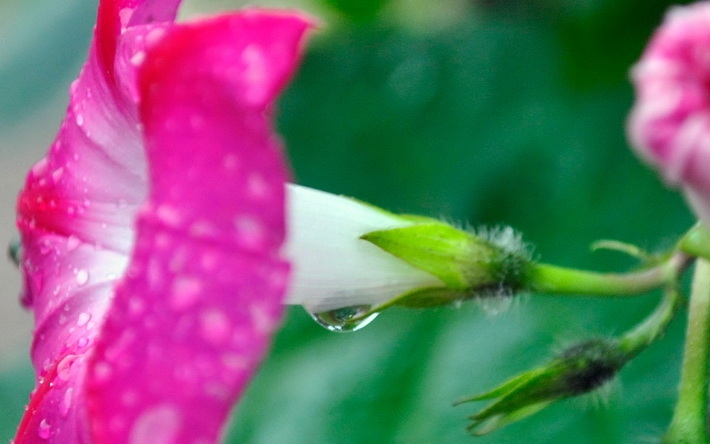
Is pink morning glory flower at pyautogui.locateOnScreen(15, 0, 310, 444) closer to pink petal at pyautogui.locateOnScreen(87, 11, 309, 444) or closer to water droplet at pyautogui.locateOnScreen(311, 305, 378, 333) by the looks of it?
pink petal at pyautogui.locateOnScreen(87, 11, 309, 444)

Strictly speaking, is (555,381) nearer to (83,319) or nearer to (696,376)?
(696,376)

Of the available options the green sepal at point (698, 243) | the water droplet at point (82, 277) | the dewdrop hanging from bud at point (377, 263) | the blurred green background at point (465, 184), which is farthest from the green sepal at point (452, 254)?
the blurred green background at point (465, 184)

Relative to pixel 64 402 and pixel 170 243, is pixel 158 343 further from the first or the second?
pixel 64 402

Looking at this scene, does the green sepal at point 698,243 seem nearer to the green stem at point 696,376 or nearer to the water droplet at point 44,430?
the green stem at point 696,376

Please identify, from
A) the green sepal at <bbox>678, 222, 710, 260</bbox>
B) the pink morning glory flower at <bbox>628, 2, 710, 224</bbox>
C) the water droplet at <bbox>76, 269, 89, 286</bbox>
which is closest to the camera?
the pink morning glory flower at <bbox>628, 2, 710, 224</bbox>

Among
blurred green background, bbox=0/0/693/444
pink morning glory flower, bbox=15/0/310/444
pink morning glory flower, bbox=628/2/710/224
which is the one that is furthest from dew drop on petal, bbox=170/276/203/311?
blurred green background, bbox=0/0/693/444
